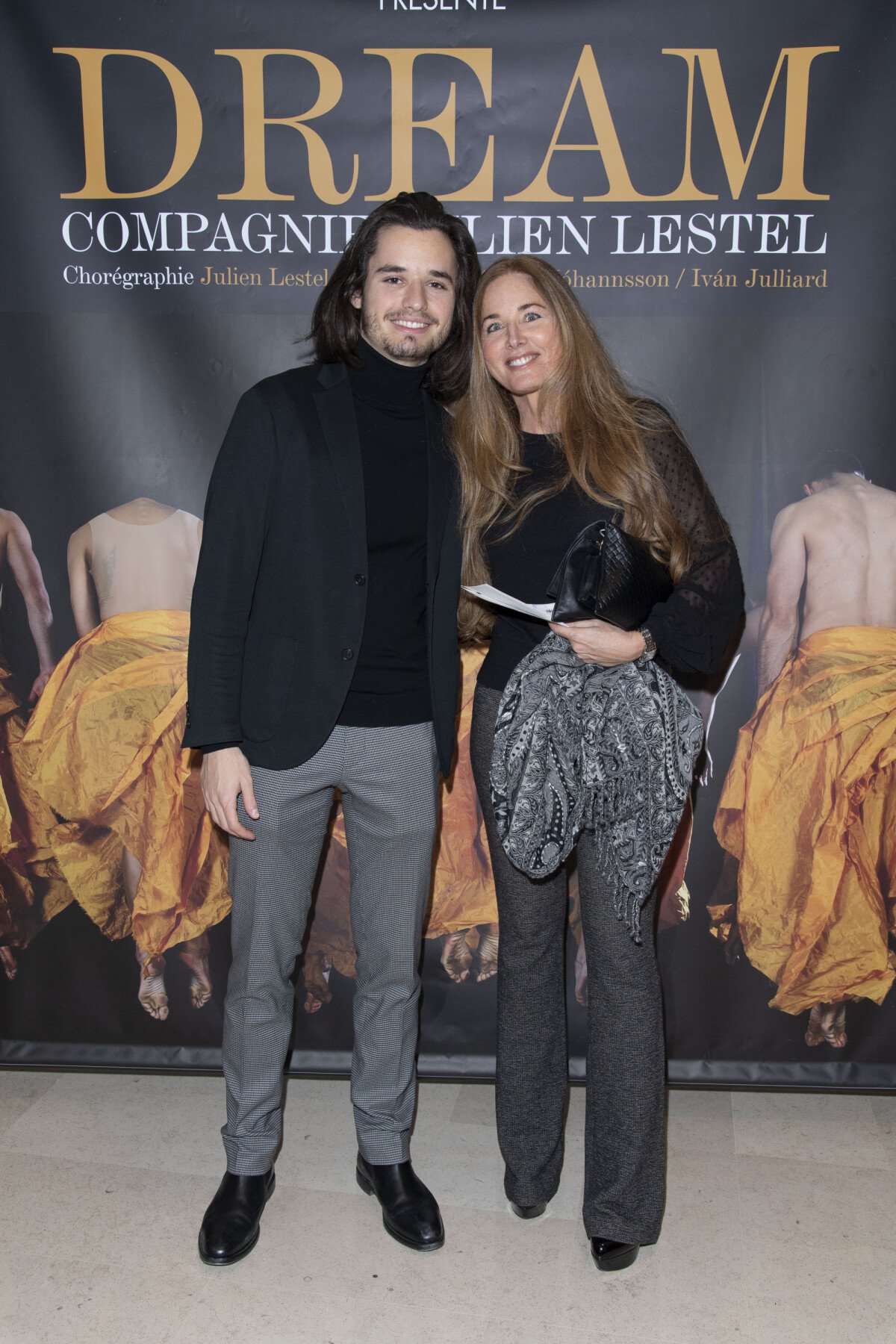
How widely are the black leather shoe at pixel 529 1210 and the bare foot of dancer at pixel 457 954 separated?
600 millimetres

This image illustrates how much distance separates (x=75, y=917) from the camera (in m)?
2.60

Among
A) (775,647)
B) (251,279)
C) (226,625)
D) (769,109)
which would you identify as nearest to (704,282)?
(769,109)

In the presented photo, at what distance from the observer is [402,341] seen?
1959mm

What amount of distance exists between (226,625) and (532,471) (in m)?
0.62

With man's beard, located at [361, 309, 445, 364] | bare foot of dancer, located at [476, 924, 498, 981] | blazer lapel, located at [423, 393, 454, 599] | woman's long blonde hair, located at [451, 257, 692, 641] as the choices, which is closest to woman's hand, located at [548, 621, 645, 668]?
woman's long blonde hair, located at [451, 257, 692, 641]

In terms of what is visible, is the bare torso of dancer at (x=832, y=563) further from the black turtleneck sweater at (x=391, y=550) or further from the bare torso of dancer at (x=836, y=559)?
the black turtleneck sweater at (x=391, y=550)

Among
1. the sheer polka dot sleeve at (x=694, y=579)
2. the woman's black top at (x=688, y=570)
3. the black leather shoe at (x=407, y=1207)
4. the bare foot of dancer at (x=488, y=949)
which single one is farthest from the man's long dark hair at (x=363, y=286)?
the black leather shoe at (x=407, y=1207)

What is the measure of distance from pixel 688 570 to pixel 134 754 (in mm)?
1372

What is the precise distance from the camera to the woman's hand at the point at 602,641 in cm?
181

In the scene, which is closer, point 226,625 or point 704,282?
point 226,625

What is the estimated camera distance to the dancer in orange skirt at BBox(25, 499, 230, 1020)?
248 cm

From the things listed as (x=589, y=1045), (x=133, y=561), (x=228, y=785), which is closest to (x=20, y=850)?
(x=133, y=561)

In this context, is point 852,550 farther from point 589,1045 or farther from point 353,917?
point 353,917

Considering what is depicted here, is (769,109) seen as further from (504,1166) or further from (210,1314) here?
(210,1314)
